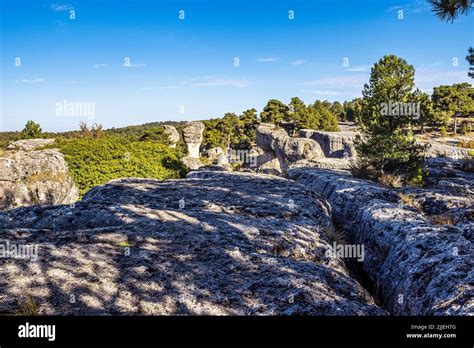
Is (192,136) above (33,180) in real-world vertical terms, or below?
above

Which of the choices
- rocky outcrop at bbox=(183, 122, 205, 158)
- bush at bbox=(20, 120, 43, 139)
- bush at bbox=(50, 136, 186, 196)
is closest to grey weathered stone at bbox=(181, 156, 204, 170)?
bush at bbox=(50, 136, 186, 196)

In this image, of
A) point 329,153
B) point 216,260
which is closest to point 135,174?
point 216,260

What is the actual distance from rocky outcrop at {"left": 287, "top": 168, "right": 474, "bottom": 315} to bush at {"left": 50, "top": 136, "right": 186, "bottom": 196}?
1603 centimetres

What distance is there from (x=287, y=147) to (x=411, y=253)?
41657 mm

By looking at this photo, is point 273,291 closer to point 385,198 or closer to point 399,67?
point 385,198

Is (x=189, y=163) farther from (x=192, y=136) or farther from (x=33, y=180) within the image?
(x=192, y=136)

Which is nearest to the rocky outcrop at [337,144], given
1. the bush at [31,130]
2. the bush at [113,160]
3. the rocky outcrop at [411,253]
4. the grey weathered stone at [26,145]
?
the bush at [113,160]

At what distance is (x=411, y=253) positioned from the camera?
569 cm

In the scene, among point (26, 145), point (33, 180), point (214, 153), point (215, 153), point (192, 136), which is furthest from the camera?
point (215, 153)

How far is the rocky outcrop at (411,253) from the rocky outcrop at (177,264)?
3.15ft

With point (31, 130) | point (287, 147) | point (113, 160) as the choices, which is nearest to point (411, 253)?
point (113, 160)
